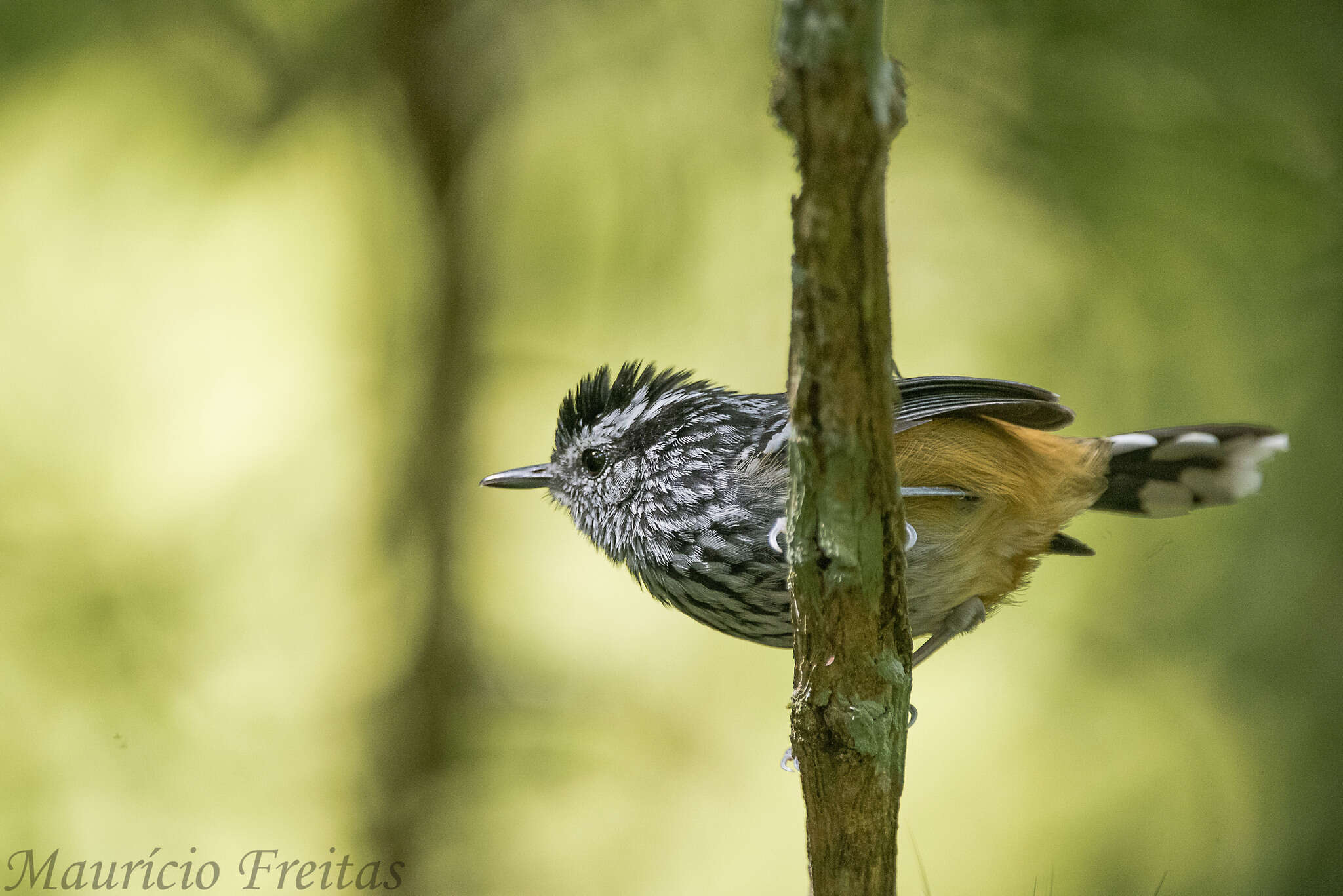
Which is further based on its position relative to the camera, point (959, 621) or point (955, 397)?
point (959, 621)

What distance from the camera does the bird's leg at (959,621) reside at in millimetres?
2943

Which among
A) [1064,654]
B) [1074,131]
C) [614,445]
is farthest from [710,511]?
[1074,131]

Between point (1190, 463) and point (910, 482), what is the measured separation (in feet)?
4.32

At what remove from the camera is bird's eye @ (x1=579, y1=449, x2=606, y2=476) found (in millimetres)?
3283

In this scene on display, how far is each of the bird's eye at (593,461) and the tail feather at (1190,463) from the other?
5.65 ft

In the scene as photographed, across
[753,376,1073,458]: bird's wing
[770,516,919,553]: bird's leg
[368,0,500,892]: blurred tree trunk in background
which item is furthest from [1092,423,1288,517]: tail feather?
[368,0,500,892]: blurred tree trunk in background

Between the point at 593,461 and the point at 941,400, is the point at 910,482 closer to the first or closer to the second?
the point at 941,400

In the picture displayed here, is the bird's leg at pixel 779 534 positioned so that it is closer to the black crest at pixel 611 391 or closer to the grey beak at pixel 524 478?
the black crest at pixel 611 391

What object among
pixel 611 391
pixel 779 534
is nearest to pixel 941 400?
pixel 779 534

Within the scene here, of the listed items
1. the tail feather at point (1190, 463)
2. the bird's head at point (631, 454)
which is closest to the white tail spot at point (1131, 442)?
the tail feather at point (1190, 463)

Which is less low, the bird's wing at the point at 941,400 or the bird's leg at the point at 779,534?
the bird's wing at the point at 941,400

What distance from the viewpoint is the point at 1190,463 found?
11.1 feet

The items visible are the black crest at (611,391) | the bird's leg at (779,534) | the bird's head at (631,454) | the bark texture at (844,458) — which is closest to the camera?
the bark texture at (844,458)

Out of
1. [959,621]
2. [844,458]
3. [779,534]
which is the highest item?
[844,458]
